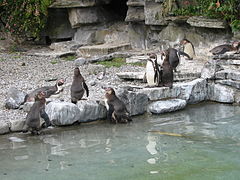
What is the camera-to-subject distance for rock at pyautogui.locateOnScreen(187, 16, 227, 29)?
11.8 metres

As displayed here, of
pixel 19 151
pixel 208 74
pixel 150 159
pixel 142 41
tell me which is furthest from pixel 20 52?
pixel 150 159

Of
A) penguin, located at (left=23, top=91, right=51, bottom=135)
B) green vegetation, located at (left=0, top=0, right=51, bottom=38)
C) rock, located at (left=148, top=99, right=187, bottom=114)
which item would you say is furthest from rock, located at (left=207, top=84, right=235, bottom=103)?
green vegetation, located at (left=0, top=0, right=51, bottom=38)

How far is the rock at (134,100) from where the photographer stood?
888cm

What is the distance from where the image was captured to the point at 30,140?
7.64m

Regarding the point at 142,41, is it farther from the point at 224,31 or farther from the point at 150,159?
the point at 150,159

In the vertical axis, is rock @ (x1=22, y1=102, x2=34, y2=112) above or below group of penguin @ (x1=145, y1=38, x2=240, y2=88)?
below

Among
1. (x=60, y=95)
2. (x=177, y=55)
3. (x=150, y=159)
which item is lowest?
(x=150, y=159)

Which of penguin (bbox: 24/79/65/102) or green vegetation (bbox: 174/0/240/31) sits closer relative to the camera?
penguin (bbox: 24/79/65/102)

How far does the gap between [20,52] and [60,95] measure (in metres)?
5.75

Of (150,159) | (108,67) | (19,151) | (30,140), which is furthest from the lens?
(108,67)

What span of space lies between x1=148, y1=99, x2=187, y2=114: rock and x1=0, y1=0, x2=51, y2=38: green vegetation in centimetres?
652

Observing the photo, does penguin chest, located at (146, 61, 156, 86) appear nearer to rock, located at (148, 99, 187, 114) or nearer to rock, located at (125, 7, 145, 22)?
rock, located at (148, 99, 187, 114)

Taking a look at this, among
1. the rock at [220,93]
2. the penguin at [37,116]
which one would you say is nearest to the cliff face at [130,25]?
the rock at [220,93]

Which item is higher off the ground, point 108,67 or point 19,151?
point 108,67
